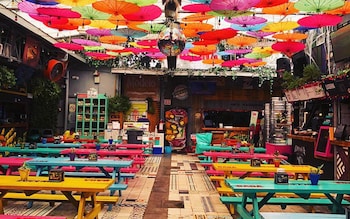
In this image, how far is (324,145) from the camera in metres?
8.38

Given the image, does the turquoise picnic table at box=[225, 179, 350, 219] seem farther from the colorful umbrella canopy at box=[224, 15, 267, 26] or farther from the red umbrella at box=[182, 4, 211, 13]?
the colorful umbrella canopy at box=[224, 15, 267, 26]

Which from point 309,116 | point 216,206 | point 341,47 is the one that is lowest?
point 216,206

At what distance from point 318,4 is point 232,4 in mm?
1551

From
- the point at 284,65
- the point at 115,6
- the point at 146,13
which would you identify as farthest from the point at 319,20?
the point at 284,65

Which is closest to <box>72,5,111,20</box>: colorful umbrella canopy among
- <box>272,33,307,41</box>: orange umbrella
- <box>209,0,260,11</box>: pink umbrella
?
<box>209,0,260,11</box>: pink umbrella

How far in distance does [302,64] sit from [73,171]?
822cm

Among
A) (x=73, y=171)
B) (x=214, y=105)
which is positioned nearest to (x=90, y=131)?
(x=214, y=105)

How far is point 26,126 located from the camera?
40.1 feet

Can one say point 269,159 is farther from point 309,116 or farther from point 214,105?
point 214,105

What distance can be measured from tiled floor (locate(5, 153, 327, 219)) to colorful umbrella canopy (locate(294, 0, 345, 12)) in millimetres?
3568

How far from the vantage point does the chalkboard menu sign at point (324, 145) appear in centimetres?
806

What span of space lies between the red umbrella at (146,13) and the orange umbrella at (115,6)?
1.56 feet

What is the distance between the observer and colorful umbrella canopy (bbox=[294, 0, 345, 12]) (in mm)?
6281

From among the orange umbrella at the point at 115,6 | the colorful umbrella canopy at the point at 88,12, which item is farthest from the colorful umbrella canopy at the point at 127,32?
the orange umbrella at the point at 115,6
